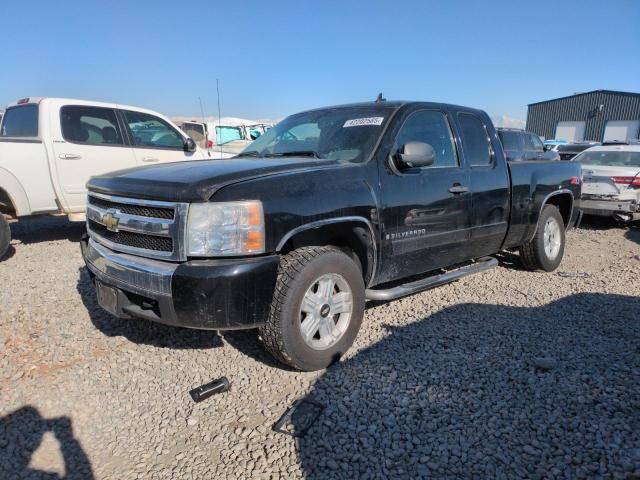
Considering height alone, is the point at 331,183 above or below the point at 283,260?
above

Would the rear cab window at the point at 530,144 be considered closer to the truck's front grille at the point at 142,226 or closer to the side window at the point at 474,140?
the side window at the point at 474,140

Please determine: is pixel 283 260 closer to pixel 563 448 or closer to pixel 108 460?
pixel 108 460

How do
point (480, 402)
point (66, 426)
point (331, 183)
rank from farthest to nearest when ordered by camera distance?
point (331, 183), point (480, 402), point (66, 426)

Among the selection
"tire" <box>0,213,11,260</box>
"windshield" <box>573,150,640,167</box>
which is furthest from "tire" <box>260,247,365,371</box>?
"windshield" <box>573,150,640,167</box>

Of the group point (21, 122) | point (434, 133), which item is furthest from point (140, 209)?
point (21, 122)

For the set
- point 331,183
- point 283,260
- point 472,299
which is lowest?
point 472,299

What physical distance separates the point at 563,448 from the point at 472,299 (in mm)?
2343

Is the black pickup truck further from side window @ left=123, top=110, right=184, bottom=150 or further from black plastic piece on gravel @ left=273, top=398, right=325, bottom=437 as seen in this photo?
side window @ left=123, top=110, right=184, bottom=150

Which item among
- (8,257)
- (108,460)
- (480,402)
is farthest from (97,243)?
(8,257)

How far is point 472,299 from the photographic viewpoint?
15.4 feet

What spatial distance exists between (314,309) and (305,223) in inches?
24.1

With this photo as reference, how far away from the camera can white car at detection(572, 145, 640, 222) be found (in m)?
8.14

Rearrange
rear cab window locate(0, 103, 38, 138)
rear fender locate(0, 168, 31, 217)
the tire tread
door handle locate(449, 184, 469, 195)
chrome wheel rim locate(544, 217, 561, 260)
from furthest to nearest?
rear cab window locate(0, 103, 38, 138), rear fender locate(0, 168, 31, 217), chrome wheel rim locate(544, 217, 561, 260), door handle locate(449, 184, 469, 195), the tire tread

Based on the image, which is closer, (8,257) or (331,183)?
(331,183)
